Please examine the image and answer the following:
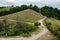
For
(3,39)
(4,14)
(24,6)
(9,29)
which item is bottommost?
(3,39)

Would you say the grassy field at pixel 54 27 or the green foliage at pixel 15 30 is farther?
the grassy field at pixel 54 27

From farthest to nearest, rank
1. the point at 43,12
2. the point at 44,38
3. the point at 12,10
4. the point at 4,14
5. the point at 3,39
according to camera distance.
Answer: the point at 43,12, the point at 12,10, the point at 4,14, the point at 44,38, the point at 3,39

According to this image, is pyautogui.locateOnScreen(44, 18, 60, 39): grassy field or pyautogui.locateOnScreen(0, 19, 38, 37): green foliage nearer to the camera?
pyautogui.locateOnScreen(0, 19, 38, 37): green foliage

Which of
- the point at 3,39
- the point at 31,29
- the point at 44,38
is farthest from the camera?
the point at 31,29

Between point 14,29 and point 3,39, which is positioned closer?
point 3,39

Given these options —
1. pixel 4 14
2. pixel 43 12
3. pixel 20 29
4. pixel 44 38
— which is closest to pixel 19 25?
pixel 20 29

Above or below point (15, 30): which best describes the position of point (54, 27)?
above

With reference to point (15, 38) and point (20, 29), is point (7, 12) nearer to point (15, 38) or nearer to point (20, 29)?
point (20, 29)

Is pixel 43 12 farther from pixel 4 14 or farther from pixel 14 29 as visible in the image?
pixel 14 29

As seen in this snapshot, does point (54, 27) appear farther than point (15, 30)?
Yes

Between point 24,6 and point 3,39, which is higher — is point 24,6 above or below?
above
